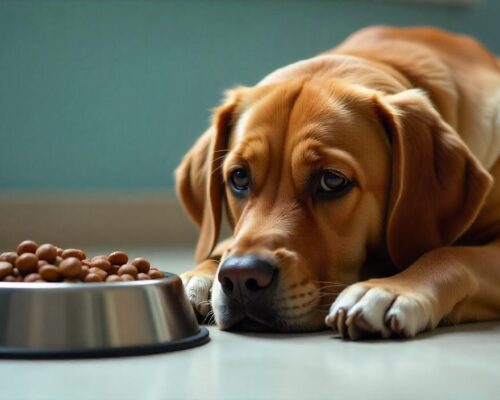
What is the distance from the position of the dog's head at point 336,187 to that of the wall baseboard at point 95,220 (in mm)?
2567

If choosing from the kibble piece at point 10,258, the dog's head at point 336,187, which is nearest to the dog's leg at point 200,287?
the dog's head at point 336,187

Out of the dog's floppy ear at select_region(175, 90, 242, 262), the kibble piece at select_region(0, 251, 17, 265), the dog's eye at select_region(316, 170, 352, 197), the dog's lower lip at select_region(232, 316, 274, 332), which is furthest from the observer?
the dog's floppy ear at select_region(175, 90, 242, 262)

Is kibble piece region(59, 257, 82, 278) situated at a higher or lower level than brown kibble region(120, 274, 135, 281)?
higher

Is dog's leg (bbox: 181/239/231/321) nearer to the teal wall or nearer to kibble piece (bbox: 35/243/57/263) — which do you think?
kibble piece (bbox: 35/243/57/263)

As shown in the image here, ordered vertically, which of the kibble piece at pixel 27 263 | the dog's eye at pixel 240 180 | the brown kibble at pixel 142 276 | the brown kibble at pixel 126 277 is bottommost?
the brown kibble at pixel 142 276

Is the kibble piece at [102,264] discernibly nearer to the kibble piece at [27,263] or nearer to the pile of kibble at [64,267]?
the pile of kibble at [64,267]

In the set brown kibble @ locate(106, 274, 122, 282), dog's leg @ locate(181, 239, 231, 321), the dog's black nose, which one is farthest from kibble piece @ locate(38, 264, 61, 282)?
dog's leg @ locate(181, 239, 231, 321)

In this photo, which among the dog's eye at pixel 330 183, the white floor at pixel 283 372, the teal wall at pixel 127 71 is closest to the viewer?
the white floor at pixel 283 372

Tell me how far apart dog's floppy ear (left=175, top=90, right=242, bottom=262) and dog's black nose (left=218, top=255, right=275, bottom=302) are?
59cm

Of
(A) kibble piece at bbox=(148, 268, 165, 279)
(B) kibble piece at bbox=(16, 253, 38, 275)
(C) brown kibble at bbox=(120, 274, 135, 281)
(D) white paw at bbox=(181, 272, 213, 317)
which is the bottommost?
(D) white paw at bbox=(181, 272, 213, 317)

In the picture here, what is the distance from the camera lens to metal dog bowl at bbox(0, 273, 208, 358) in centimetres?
190

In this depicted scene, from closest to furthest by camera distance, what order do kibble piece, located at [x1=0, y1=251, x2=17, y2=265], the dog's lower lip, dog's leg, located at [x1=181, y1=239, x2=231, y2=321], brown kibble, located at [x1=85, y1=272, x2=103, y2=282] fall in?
brown kibble, located at [x1=85, y1=272, x2=103, y2=282]
kibble piece, located at [x1=0, y1=251, x2=17, y2=265]
the dog's lower lip
dog's leg, located at [x1=181, y1=239, x2=231, y2=321]

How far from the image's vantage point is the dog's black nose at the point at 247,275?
2119mm

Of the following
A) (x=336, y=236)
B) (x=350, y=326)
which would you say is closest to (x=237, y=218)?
(x=336, y=236)
